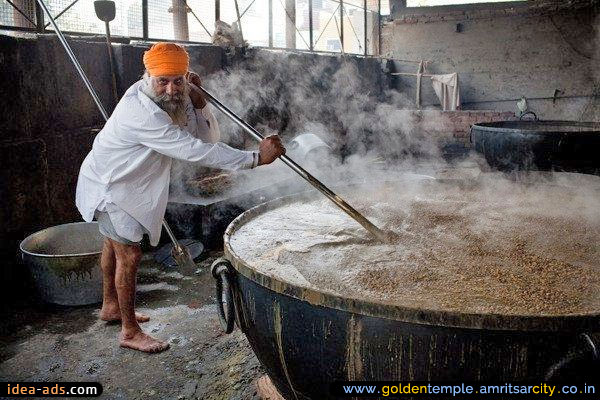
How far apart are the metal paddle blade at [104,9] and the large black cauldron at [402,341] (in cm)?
392

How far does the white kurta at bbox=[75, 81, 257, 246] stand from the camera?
9.93 feet

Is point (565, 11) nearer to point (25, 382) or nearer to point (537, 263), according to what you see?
point (537, 263)

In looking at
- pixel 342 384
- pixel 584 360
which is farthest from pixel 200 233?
pixel 584 360

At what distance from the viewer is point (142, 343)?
358 cm

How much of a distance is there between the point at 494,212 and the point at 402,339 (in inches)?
64.2

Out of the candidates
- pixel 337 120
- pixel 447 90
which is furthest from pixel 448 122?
pixel 337 120

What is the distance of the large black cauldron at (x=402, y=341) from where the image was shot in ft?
5.14

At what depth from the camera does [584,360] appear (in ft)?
5.14

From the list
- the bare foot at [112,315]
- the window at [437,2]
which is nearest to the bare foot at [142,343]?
the bare foot at [112,315]

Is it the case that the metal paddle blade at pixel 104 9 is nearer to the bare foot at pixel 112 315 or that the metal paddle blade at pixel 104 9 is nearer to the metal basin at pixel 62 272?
the metal basin at pixel 62 272

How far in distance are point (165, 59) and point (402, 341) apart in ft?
7.64

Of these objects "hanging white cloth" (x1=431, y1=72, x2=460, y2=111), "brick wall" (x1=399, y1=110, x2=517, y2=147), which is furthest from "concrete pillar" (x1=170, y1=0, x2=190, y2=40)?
"hanging white cloth" (x1=431, y1=72, x2=460, y2=111)

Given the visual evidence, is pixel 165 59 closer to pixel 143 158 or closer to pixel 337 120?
pixel 143 158

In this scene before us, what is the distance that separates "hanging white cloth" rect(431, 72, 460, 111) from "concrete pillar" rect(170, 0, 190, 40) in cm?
709
